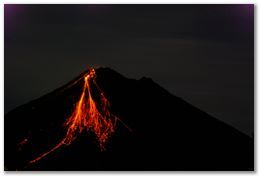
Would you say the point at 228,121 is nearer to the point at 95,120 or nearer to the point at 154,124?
the point at 154,124

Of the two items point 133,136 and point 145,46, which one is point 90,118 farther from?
point 145,46

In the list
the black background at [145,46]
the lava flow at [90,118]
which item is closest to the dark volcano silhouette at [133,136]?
the lava flow at [90,118]

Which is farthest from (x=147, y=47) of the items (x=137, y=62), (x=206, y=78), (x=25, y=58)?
(x=25, y=58)

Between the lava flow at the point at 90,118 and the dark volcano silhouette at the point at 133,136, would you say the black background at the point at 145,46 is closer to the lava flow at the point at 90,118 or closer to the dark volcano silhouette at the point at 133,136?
the dark volcano silhouette at the point at 133,136

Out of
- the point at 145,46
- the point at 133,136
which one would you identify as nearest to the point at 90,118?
the point at 133,136

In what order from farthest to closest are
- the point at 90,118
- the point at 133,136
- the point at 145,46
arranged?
the point at 90,118, the point at 133,136, the point at 145,46

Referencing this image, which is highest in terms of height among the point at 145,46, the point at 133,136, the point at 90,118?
the point at 145,46

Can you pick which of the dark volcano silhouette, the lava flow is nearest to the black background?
the dark volcano silhouette

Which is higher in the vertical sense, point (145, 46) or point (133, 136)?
point (145, 46)
